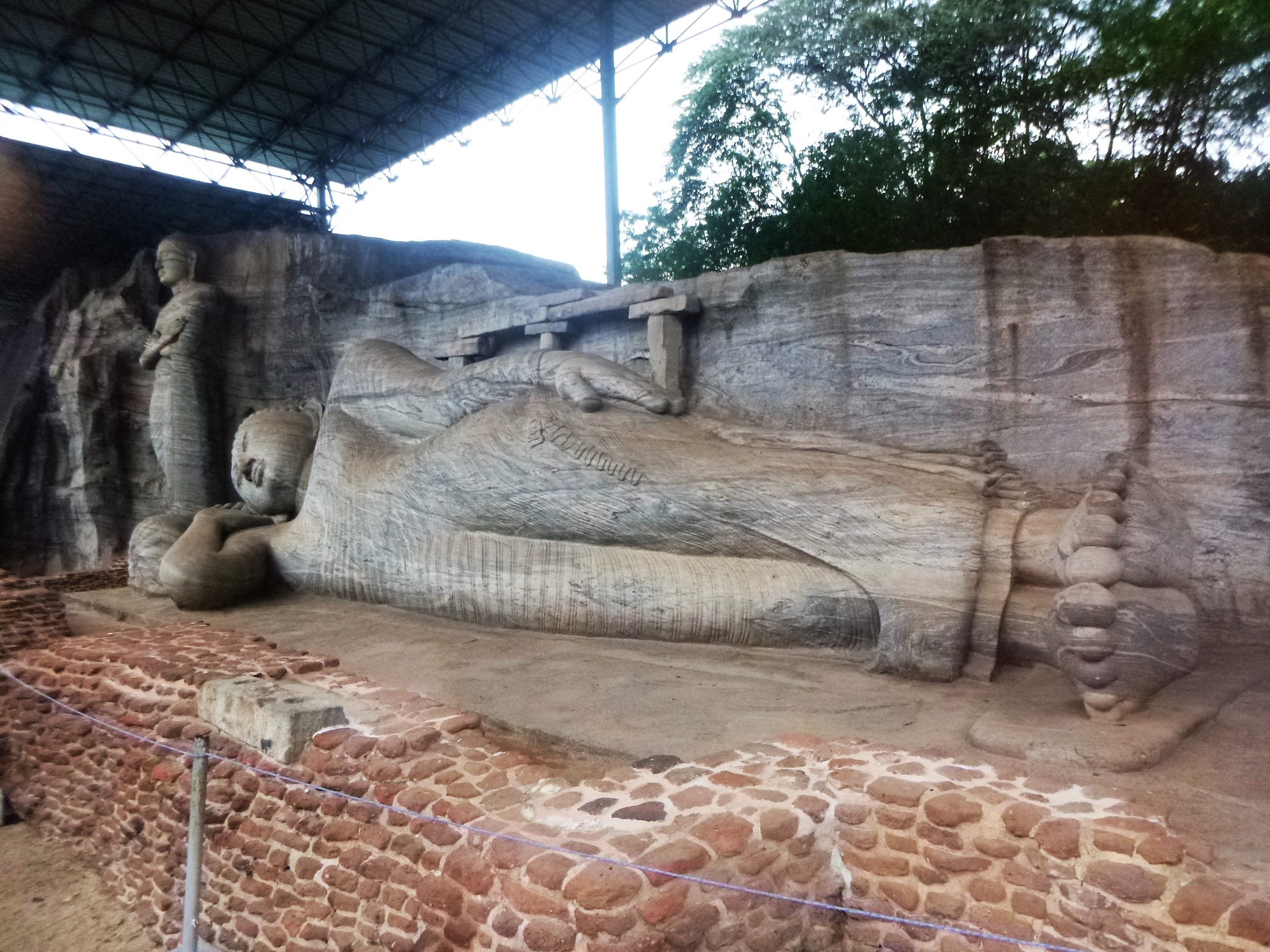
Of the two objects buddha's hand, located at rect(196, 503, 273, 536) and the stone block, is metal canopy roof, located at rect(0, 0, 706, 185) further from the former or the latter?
the stone block

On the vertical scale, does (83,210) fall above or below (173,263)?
above

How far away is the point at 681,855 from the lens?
7.59ft

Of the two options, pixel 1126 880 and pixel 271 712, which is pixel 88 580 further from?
pixel 1126 880

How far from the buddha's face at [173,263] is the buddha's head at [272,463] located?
260 centimetres

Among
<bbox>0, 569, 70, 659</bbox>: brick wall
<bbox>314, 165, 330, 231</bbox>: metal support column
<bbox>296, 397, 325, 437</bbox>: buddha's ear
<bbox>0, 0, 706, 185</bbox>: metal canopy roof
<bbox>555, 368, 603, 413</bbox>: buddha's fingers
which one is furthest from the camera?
<bbox>314, 165, 330, 231</bbox>: metal support column

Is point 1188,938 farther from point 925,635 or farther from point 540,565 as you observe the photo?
point 540,565

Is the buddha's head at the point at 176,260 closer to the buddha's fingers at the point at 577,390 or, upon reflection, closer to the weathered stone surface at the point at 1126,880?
the buddha's fingers at the point at 577,390

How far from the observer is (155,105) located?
12.7 m

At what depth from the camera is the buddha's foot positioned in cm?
280

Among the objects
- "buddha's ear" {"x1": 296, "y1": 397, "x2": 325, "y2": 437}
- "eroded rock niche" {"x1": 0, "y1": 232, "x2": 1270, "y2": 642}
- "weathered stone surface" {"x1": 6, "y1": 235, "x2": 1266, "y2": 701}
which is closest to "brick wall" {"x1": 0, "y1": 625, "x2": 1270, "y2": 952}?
"weathered stone surface" {"x1": 6, "y1": 235, "x2": 1266, "y2": 701}

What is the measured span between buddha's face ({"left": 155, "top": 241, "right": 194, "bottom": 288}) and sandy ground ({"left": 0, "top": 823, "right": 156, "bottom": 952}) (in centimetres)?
559

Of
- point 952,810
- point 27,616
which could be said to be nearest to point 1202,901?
point 952,810

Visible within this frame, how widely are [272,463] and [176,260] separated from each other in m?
3.24

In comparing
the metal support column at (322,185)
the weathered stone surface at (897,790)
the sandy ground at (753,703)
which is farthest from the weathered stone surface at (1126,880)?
the metal support column at (322,185)
